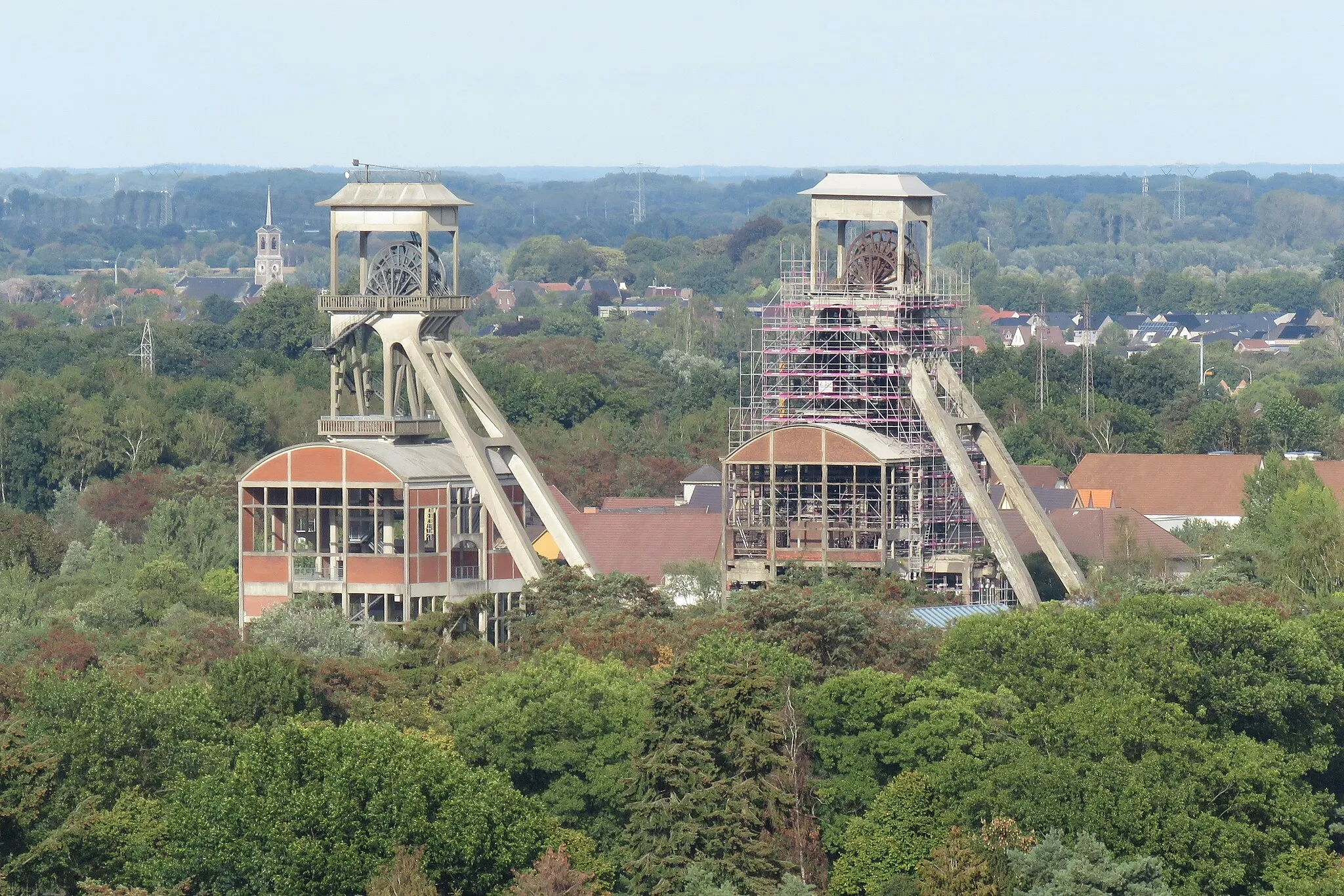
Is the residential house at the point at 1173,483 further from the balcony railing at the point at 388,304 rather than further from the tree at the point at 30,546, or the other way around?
the tree at the point at 30,546

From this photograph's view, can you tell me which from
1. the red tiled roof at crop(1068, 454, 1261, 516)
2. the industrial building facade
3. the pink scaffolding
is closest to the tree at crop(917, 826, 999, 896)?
the industrial building facade

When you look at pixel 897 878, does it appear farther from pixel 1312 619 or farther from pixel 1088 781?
pixel 1312 619

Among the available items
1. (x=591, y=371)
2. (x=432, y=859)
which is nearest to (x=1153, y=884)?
(x=432, y=859)

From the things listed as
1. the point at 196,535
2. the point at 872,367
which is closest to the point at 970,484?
the point at 872,367

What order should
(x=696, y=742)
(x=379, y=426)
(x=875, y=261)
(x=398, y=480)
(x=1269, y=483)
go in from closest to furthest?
1. (x=696, y=742)
2. (x=398, y=480)
3. (x=379, y=426)
4. (x=875, y=261)
5. (x=1269, y=483)

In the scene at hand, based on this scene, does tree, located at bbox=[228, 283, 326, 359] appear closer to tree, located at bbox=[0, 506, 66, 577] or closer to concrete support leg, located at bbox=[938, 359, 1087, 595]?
tree, located at bbox=[0, 506, 66, 577]

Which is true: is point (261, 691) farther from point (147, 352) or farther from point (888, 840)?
point (147, 352)
